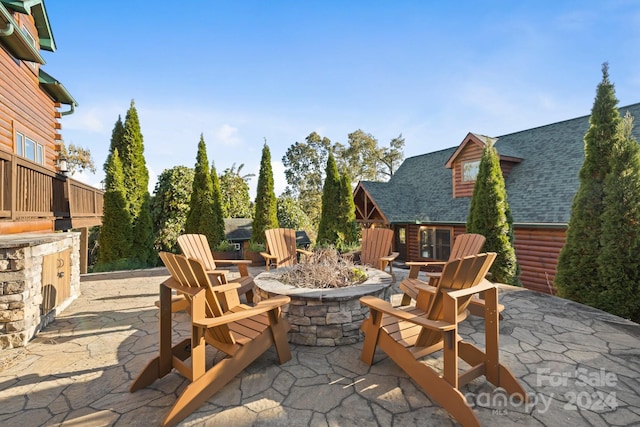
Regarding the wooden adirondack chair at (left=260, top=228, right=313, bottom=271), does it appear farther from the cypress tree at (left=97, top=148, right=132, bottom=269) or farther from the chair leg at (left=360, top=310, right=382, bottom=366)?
the cypress tree at (left=97, top=148, right=132, bottom=269)

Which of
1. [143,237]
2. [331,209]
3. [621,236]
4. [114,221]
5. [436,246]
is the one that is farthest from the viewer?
[436,246]

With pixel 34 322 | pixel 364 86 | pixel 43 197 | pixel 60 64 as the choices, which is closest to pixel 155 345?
pixel 34 322

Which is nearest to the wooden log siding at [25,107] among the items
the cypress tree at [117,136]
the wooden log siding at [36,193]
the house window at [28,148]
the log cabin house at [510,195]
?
the house window at [28,148]

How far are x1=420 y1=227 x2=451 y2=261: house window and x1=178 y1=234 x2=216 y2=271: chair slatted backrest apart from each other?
8.61 m

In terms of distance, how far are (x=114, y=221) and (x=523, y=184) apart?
13.3 metres

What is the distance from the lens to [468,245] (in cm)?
401

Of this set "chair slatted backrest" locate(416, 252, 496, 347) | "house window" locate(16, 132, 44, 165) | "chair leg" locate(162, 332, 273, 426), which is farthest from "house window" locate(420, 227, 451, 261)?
"house window" locate(16, 132, 44, 165)

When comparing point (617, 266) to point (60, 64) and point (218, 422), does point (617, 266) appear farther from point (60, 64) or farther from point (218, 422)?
point (60, 64)

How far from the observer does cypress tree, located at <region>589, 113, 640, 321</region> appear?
4.02 metres

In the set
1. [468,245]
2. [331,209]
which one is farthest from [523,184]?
[468,245]

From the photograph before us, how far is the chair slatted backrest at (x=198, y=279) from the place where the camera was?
2051 mm

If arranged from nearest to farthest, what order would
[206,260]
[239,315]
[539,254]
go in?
[239,315] < [206,260] < [539,254]

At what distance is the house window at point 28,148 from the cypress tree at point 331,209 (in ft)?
25.1

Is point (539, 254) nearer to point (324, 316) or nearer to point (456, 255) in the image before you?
point (456, 255)
